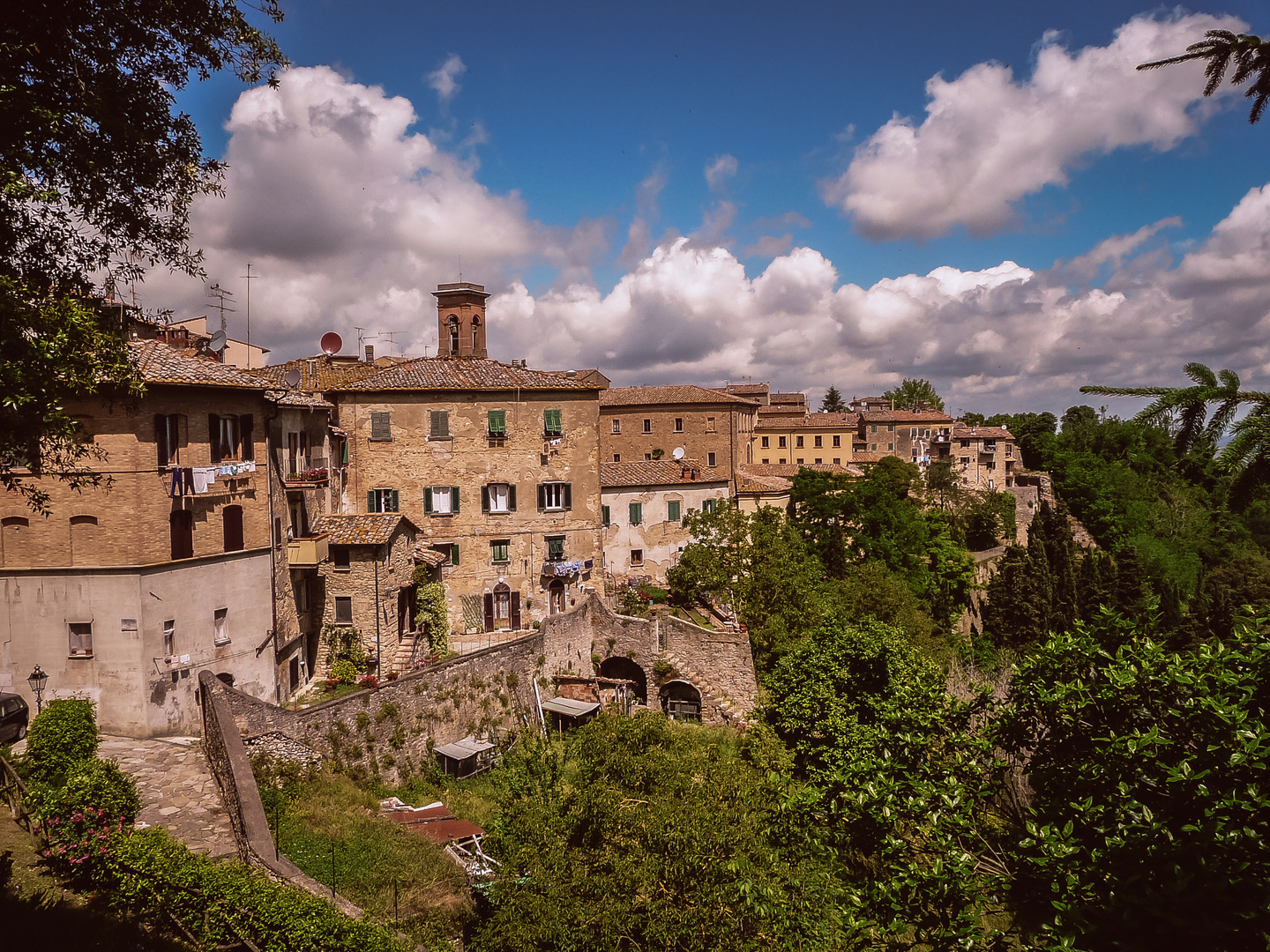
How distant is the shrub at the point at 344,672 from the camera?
28219mm

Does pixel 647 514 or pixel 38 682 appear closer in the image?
pixel 38 682

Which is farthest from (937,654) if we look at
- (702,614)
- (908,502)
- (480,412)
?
(480,412)

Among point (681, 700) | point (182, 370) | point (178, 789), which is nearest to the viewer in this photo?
point (178, 789)

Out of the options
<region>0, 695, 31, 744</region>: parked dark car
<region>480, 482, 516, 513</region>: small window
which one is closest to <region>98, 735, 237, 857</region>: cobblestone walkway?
<region>0, 695, 31, 744</region>: parked dark car

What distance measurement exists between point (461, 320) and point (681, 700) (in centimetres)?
2548

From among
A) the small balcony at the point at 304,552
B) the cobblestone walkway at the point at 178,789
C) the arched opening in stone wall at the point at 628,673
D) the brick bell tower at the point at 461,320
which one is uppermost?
the brick bell tower at the point at 461,320

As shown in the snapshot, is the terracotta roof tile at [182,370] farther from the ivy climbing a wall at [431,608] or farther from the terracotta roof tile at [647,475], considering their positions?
the terracotta roof tile at [647,475]

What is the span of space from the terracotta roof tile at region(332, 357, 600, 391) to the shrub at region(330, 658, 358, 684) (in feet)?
43.3

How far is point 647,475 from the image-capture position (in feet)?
151

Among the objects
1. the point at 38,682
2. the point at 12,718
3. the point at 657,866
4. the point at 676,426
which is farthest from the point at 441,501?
the point at 676,426

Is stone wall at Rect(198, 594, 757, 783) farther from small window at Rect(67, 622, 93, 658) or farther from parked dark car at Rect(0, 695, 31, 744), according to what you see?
parked dark car at Rect(0, 695, 31, 744)

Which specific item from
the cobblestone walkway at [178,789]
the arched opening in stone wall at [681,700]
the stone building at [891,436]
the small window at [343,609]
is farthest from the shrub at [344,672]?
the stone building at [891,436]

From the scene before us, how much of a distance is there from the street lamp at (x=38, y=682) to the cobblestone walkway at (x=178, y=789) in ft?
6.93

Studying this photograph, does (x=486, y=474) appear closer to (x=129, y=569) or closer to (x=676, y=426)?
(x=129, y=569)
